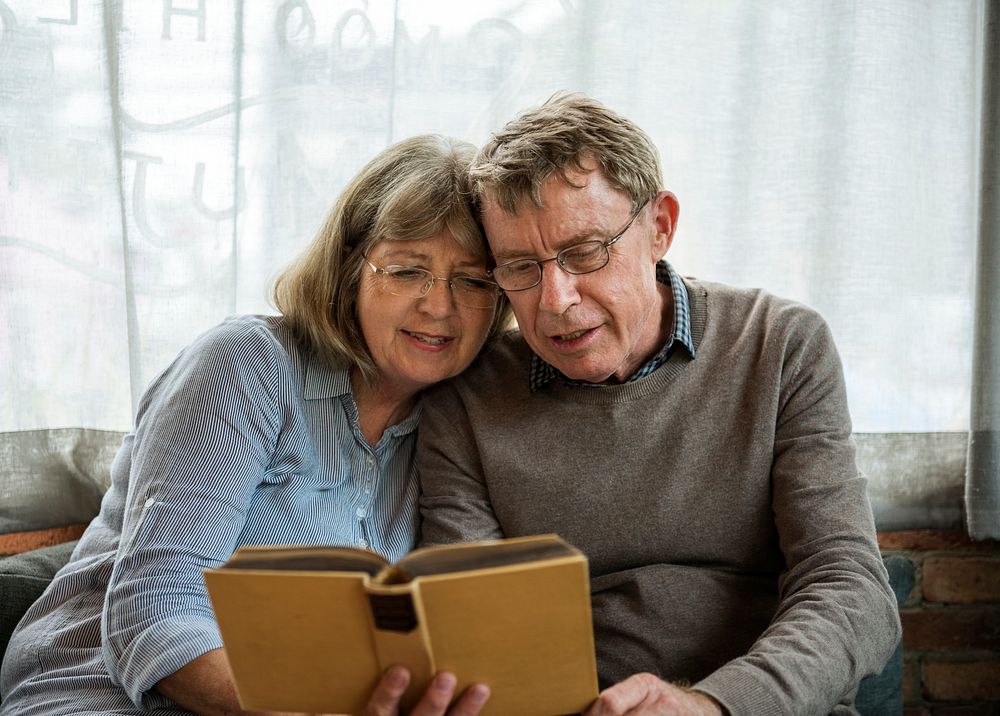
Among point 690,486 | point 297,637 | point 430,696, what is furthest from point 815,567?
point 297,637

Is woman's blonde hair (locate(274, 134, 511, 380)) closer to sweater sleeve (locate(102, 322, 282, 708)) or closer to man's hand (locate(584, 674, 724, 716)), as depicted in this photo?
sweater sleeve (locate(102, 322, 282, 708))

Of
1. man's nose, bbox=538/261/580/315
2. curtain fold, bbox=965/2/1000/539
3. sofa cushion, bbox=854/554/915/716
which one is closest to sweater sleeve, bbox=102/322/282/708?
man's nose, bbox=538/261/580/315

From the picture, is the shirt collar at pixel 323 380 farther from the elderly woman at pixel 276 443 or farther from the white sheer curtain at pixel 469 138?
the white sheer curtain at pixel 469 138

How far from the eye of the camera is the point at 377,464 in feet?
5.57

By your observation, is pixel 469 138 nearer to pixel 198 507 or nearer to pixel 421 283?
pixel 421 283

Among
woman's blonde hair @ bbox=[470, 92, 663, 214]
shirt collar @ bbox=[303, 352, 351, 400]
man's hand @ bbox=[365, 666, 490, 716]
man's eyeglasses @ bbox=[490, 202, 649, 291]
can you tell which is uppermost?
woman's blonde hair @ bbox=[470, 92, 663, 214]

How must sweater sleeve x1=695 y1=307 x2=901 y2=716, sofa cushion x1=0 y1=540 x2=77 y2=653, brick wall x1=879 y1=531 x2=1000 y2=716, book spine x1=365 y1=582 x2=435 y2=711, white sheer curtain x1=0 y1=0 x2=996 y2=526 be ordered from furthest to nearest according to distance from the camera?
brick wall x1=879 y1=531 x2=1000 y2=716 → white sheer curtain x1=0 y1=0 x2=996 y2=526 → sofa cushion x1=0 y1=540 x2=77 y2=653 → sweater sleeve x1=695 y1=307 x2=901 y2=716 → book spine x1=365 y1=582 x2=435 y2=711

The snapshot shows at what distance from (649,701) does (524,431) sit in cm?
58

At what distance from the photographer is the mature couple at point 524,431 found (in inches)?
57.0

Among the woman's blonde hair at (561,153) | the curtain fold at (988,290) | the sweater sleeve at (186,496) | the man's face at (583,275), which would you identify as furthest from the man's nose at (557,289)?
the curtain fold at (988,290)

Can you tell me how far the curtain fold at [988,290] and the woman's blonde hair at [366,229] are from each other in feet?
3.61

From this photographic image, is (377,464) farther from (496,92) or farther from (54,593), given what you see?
(496,92)

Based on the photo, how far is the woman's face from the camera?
1.61m

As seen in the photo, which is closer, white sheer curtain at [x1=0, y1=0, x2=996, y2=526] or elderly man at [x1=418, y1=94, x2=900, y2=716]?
elderly man at [x1=418, y1=94, x2=900, y2=716]
